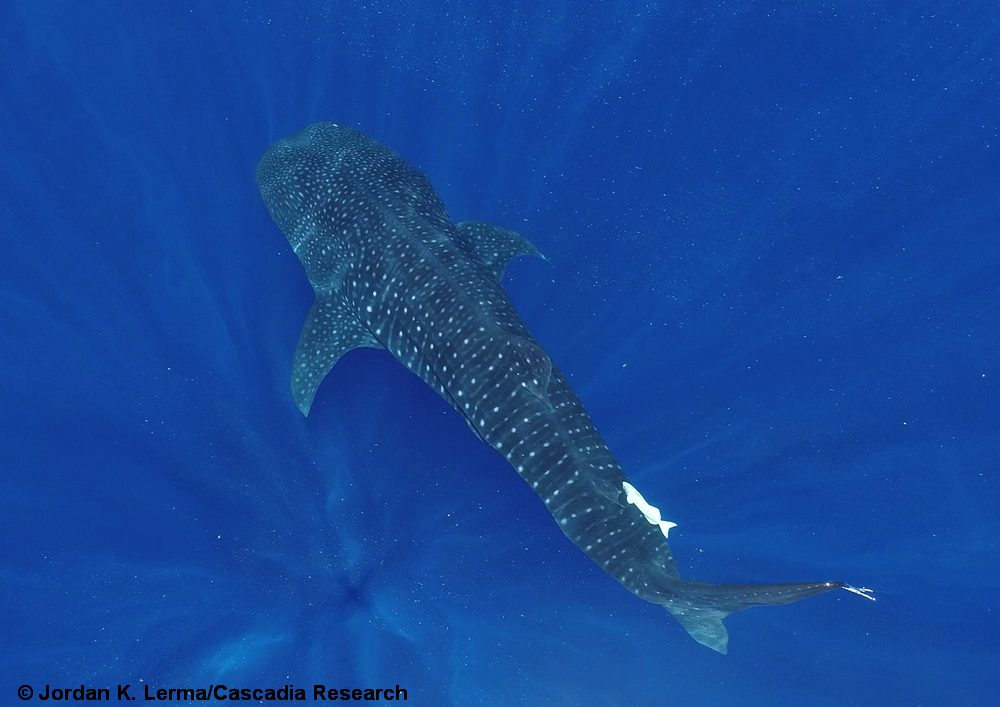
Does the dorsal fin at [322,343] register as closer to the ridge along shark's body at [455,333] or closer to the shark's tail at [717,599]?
the ridge along shark's body at [455,333]

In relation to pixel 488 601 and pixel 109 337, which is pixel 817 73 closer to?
pixel 488 601

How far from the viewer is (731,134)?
25.7 ft

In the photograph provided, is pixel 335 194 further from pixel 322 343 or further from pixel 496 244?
pixel 496 244

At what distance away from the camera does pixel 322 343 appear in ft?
22.7

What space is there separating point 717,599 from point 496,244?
3.97 meters

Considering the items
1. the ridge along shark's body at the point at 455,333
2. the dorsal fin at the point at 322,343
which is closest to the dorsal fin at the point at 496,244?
the ridge along shark's body at the point at 455,333

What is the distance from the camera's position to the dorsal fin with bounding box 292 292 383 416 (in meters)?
6.83

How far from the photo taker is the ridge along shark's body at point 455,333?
17.8 feet

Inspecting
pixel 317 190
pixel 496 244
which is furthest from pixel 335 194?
pixel 496 244

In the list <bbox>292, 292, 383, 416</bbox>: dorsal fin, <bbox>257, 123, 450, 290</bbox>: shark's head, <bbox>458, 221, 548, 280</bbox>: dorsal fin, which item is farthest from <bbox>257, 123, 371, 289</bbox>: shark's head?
<bbox>458, 221, 548, 280</bbox>: dorsal fin

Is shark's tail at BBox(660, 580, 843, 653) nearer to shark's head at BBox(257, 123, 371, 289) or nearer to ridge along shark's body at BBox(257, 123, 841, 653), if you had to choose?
ridge along shark's body at BBox(257, 123, 841, 653)

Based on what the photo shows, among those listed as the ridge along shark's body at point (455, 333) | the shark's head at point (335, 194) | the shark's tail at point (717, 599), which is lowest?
the shark's tail at point (717, 599)

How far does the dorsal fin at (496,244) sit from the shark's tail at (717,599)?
3496 millimetres

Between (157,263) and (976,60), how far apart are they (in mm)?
9621
